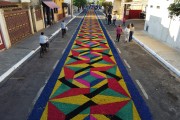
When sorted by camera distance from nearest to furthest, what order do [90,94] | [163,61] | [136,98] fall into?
[136,98] → [90,94] → [163,61]

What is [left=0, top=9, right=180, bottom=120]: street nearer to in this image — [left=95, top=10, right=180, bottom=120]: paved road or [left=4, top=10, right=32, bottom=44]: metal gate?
[left=95, top=10, right=180, bottom=120]: paved road

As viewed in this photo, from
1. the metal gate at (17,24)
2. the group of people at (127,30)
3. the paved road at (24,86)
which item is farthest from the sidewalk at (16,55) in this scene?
the group of people at (127,30)

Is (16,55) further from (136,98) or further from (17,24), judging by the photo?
(136,98)

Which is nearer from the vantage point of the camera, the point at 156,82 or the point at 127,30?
the point at 156,82

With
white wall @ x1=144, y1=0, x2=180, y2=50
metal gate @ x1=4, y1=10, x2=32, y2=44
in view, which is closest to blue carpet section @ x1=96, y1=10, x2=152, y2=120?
white wall @ x1=144, y1=0, x2=180, y2=50

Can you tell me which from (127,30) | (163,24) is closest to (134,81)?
(127,30)

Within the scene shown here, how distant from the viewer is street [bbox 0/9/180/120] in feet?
20.2

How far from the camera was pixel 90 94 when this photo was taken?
7008mm

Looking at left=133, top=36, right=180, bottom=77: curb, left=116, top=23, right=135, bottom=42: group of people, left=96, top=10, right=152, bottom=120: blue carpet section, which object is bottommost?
left=96, top=10, right=152, bottom=120: blue carpet section

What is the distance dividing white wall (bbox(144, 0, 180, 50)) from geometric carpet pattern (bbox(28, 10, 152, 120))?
6583mm

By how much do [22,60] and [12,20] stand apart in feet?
18.8

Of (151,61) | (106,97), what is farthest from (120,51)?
(106,97)

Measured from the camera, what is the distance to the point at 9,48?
13508 mm

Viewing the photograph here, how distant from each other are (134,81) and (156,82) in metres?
1.10
